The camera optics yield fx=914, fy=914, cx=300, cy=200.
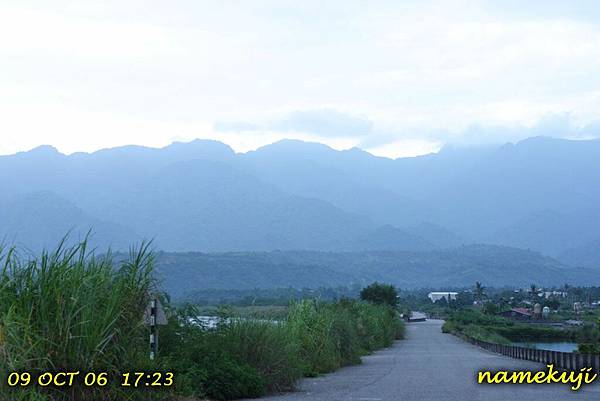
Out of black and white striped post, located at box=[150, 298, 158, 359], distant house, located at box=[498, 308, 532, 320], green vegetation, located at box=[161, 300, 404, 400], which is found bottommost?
distant house, located at box=[498, 308, 532, 320]

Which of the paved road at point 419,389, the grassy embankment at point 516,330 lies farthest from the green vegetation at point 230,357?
the grassy embankment at point 516,330

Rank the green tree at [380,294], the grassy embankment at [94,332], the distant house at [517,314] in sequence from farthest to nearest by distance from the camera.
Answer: the distant house at [517,314]
the green tree at [380,294]
the grassy embankment at [94,332]

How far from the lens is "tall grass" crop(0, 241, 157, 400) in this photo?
1253cm

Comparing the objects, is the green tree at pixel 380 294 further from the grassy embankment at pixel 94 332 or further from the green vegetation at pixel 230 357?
the grassy embankment at pixel 94 332

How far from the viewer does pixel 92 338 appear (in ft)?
43.7

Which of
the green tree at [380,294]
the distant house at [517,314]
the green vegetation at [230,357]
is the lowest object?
the distant house at [517,314]

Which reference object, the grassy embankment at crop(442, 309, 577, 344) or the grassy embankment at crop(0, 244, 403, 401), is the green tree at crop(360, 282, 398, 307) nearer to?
the grassy embankment at crop(442, 309, 577, 344)

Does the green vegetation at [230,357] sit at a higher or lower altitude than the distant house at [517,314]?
higher

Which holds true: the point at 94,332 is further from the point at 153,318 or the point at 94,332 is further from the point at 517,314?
the point at 517,314

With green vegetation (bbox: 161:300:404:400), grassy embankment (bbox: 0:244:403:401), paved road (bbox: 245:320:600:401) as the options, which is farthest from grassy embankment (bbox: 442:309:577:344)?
grassy embankment (bbox: 0:244:403:401)

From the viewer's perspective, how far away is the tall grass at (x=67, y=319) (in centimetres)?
1253

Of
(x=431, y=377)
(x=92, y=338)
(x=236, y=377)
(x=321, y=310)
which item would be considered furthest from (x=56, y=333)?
(x=321, y=310)
